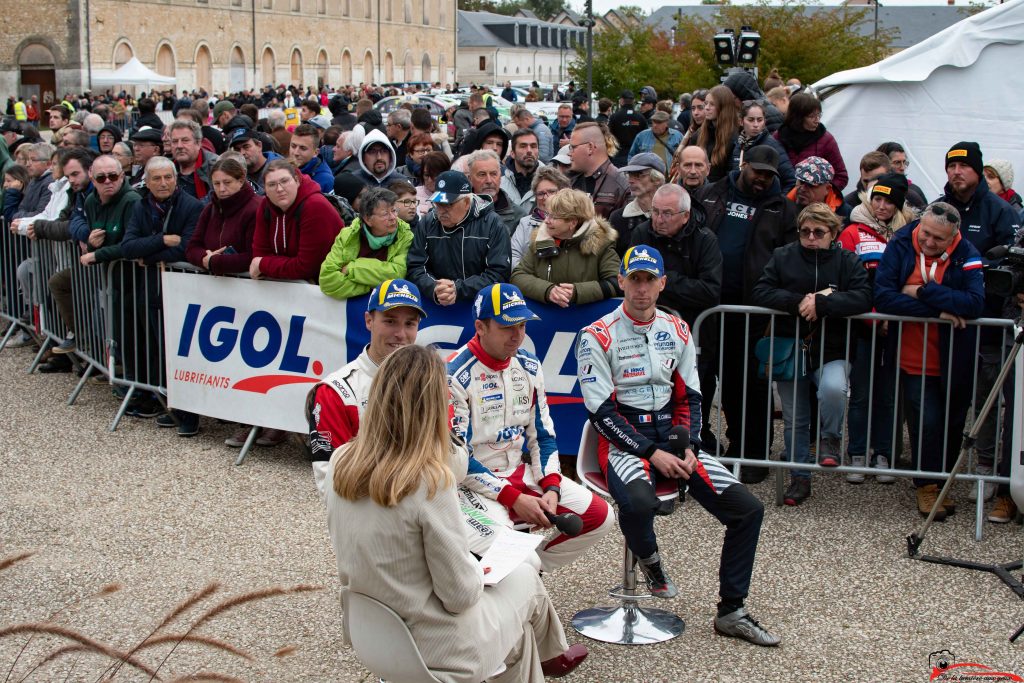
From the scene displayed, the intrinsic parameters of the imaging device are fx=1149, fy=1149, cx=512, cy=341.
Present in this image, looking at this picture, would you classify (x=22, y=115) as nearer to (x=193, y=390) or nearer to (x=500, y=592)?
(x=193, y=390)

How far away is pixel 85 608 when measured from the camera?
5.68 meters

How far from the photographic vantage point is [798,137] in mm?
10312

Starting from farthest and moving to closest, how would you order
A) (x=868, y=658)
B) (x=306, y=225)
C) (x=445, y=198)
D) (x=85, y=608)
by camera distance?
(x=306, y=225) < (x=445, y=198) < (x=85, y=608) < (x=868, y=658)

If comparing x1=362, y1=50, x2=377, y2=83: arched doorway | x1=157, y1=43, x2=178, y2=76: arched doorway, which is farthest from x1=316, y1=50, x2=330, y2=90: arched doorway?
x1=157, y1=43, x2=178, y2=76: arched doorway

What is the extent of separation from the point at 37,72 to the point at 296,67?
2491 centimetres

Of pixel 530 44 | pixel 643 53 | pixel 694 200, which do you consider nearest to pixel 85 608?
pixel 694 200

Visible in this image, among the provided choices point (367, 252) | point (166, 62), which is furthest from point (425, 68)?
point (367, 252)

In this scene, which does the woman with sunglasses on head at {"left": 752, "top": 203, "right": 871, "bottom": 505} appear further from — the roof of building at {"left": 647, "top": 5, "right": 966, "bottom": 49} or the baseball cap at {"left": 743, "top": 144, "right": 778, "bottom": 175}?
the roof of building at {"left": 647, "top": 5, "right": 966, "bottom": 49}

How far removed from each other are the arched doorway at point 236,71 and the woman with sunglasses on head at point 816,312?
70.4 meters

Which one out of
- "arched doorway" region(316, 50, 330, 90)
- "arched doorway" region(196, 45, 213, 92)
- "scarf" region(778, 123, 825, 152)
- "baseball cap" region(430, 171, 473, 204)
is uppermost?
"arched doorway" region(316, 50, 330, 90)

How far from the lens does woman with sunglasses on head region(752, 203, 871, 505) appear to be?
679 cm

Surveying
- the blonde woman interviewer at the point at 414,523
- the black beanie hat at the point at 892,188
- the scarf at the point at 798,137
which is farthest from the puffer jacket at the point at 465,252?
the scarf at the point at 798,137

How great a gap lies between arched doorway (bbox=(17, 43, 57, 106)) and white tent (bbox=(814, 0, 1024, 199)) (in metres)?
54.0

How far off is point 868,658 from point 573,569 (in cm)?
163
